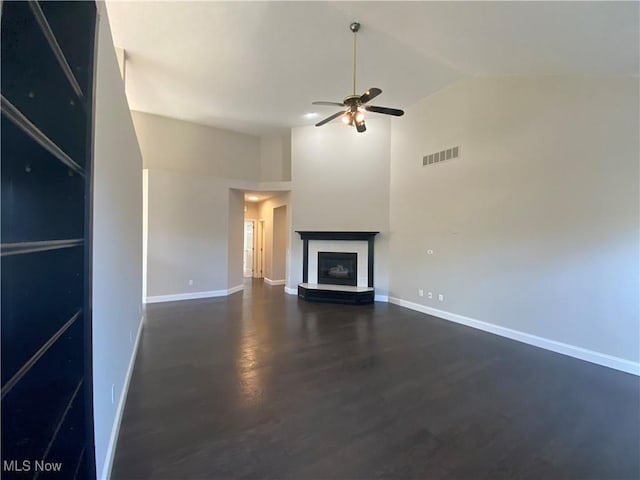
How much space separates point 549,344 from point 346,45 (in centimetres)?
499

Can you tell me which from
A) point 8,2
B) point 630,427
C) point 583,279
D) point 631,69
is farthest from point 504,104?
point 8,2

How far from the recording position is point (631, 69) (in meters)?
3.26

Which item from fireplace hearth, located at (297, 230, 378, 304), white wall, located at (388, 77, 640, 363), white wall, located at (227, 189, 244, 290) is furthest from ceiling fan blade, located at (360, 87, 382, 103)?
white wall, located at (227, 189, 244, 290)

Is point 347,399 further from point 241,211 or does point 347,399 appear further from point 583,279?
point 241,211

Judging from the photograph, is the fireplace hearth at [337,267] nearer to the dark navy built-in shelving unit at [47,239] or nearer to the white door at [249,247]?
the white door at [249,247]

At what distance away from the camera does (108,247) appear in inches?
80.0

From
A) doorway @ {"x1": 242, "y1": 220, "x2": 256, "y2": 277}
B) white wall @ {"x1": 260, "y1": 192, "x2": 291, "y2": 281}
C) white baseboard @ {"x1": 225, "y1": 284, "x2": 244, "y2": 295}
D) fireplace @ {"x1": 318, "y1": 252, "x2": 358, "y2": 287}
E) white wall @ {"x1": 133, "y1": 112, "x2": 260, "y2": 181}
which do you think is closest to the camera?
white wall @ {"x1": 133, "y1": 112, "x2": 260, "y2": 181}

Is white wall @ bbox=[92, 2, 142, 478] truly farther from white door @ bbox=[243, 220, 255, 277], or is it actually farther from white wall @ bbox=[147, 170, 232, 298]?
white door @ bbox=[243, 220, 255, 277]

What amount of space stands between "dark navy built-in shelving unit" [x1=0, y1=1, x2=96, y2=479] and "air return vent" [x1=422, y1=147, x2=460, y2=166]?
5.38 metres

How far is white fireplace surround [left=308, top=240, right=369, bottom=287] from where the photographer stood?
7258mm

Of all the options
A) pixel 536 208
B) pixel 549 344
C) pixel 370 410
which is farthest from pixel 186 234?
pixel 549 344

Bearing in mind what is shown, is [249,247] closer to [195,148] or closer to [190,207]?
[190,207]

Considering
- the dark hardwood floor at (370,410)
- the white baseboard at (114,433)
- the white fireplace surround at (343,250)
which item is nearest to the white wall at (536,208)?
the dark hardwood floor at (370,410)

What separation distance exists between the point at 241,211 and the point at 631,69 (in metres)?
7.37
